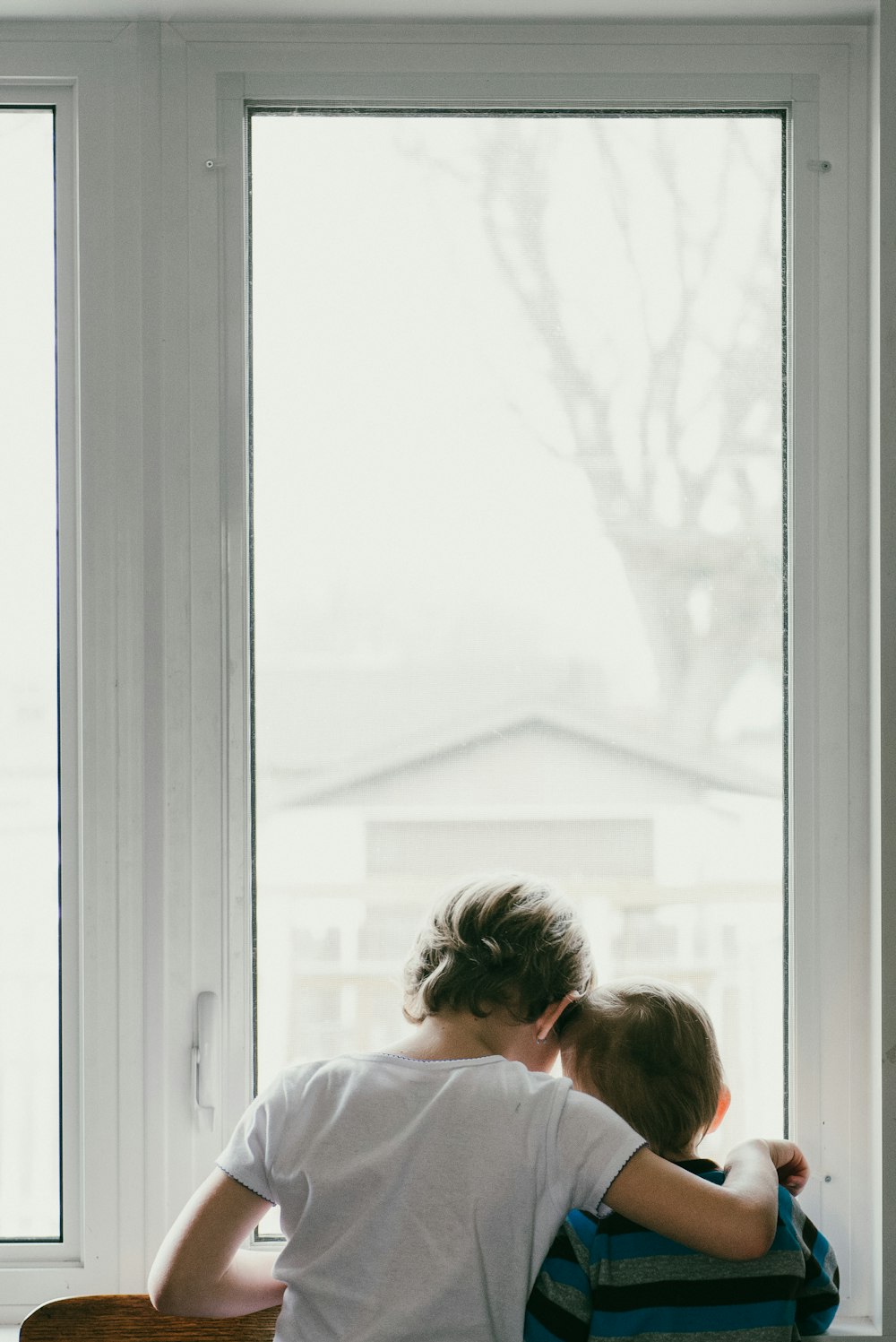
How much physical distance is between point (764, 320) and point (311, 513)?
560mm

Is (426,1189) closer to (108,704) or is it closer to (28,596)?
(108,704)

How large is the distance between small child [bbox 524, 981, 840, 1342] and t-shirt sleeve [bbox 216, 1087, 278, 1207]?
0.26 meters

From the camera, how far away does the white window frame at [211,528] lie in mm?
1231

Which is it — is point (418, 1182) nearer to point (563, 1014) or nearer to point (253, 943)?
point (563, 1014)

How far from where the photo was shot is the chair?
114 cm

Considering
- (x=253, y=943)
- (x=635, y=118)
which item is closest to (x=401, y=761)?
(x=253, y=943)

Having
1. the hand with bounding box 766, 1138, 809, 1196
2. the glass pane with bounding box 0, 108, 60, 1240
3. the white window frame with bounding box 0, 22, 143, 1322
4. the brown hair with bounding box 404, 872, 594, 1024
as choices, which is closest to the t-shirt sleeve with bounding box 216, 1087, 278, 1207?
the brown hair with bounding box 404, 872, 594, 1024

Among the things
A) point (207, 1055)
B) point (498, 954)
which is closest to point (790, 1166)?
point (498, 954)

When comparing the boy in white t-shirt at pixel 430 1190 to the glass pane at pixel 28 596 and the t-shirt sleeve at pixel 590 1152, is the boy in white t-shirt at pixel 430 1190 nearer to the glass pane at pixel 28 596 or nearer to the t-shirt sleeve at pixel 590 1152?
the t-shirt sleeve at pixel 590 1152

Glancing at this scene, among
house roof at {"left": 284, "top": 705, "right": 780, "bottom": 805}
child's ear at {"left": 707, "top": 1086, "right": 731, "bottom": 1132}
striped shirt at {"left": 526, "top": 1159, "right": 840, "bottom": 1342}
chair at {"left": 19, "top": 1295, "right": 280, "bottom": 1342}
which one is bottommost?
chair at {"left": 19, "top": 1295, "right": 280, "bottom": 1342}

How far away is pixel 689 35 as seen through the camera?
124cm

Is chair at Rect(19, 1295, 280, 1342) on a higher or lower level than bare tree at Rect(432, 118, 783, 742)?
lower

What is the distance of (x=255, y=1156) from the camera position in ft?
3.27

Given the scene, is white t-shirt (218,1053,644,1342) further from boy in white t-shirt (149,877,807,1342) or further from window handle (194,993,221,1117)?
window handle (194,993,221,1117)
